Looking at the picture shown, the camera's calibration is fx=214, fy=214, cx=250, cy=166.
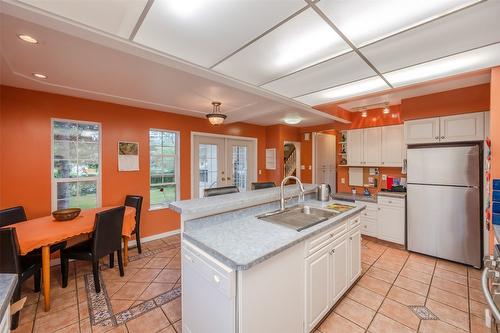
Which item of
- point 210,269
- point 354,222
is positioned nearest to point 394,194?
point 354,222

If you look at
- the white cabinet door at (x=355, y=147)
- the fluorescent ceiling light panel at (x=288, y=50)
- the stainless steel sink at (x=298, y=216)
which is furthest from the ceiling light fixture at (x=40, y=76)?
the white cabinet door at (x=355, y=147)

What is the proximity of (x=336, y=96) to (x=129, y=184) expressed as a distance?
3.69 metres

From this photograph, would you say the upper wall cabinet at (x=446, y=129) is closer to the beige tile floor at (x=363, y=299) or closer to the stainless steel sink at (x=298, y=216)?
the beige tile floor at (x=363, y=299)

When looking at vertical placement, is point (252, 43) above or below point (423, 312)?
above

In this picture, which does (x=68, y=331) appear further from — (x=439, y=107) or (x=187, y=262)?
(x=439, y=107)

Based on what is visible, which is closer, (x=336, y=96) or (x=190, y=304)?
(x=190, y=304)

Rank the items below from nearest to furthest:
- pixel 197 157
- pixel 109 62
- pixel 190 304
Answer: pixel 190 304, pixel 109 62, pixel 197 157

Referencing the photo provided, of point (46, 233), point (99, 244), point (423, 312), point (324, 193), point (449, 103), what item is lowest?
point (423, 312)

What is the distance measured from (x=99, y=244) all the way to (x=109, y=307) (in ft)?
2.13

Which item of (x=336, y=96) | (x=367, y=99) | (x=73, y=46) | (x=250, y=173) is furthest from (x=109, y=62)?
A: (x=250, y=173)

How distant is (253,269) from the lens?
1288 millimetres

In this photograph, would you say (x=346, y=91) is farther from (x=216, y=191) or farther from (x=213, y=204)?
(x=213, y=204)

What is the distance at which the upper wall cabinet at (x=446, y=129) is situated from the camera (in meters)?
2.81

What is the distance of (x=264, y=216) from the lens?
6.93 ft
